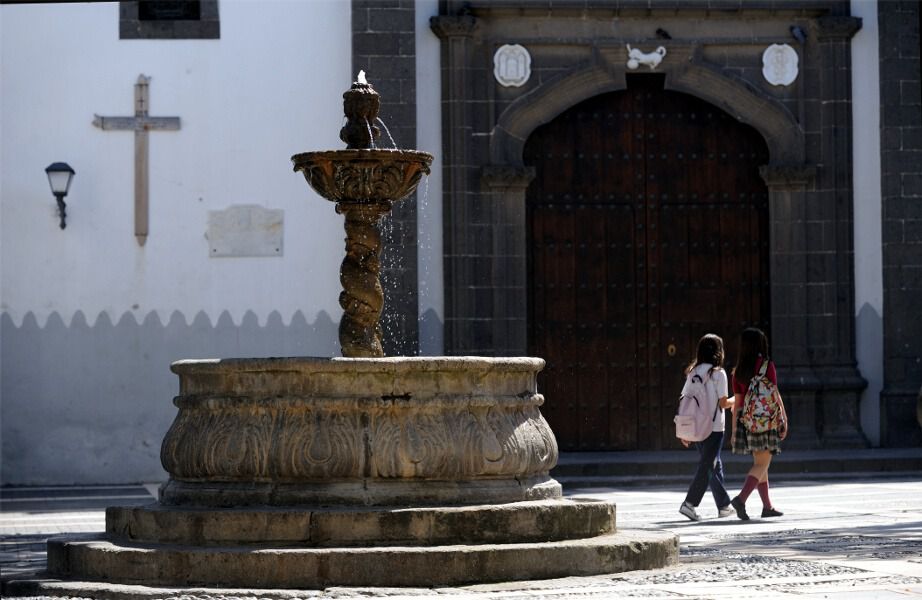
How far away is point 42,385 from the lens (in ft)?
57.9

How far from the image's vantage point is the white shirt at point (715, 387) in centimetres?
1250

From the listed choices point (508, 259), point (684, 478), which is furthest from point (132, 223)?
point (684, 478)

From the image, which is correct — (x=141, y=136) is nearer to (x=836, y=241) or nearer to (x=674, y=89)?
(x=674, y=89)

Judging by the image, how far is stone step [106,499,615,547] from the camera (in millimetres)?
8398

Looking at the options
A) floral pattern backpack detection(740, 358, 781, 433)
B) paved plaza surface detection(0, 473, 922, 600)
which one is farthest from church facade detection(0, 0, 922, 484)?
floral pattern backpack detection(740, 358, 781, 433)

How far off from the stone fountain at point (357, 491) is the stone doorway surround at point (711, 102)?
8665 millimetres

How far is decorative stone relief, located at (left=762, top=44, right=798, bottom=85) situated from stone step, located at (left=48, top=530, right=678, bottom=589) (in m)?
10.7

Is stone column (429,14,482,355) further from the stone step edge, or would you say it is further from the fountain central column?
the fountain central column

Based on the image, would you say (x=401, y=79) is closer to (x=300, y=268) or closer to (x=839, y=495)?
(x=300, y=268)

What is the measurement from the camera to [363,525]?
8.39 meters

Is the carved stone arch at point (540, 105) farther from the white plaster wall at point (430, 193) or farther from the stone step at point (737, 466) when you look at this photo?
the stone step at point (737, 466)

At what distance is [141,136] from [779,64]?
252 inches

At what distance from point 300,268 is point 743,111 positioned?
15.4 feet

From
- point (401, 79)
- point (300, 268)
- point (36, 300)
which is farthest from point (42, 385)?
point (401, 79)
